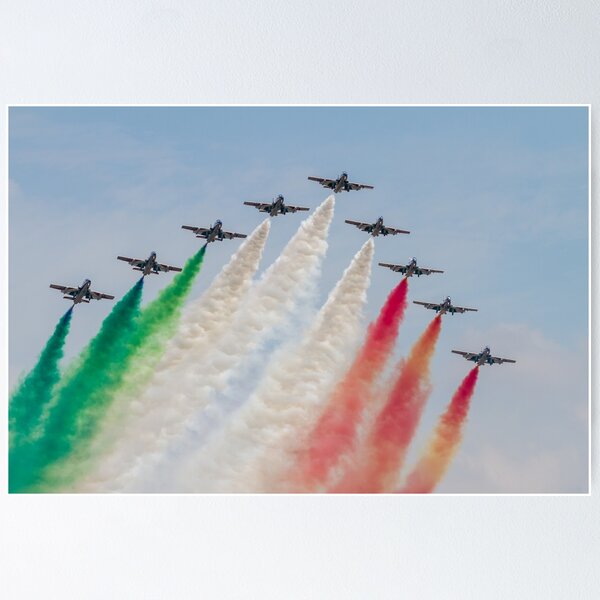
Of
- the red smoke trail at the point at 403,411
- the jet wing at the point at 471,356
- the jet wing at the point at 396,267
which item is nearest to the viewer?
the jet wing at the point at 471,356

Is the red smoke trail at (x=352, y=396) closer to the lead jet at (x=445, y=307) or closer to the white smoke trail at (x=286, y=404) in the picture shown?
the white smoke trail at (x=286, y=404)

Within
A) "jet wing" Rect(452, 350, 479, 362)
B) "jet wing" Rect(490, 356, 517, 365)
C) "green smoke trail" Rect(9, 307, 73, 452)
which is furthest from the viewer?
"jet wing" Rect(452, 350, 479, 362)

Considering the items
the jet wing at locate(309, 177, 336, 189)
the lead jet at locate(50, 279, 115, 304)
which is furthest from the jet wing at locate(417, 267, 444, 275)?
the lead jet at locate(50, 279, 115, 304)

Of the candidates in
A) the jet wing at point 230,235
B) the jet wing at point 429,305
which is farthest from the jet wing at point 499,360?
the jet wing at point 230,235

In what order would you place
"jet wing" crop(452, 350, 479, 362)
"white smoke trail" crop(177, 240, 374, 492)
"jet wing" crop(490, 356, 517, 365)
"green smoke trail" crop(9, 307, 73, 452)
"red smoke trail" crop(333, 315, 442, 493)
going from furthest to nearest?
"red smoke trail" crop(333, 315, 442, 493) < "jet wing" crop(452, 350, 479, 362) < "jet wing" crop(490, 356, 517, 365) < "white smoke trail" crop(177, 240, 374, 492) < "green smoke trail" crop(9, 307, 73, 452)

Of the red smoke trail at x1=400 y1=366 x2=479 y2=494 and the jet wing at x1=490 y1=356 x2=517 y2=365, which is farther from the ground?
the jet wing at x1=490 y1=356 x2=517 y2=365

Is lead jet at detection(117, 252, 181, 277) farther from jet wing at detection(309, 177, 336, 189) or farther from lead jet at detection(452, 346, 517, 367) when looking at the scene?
lead jet at detection(452, 346, 517, 367)

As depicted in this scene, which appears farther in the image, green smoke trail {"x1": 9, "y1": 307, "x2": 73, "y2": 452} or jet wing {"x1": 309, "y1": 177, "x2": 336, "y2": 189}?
jet wing {"x1": 309, "y1": 177, "x2": 336, "y2": 189}
